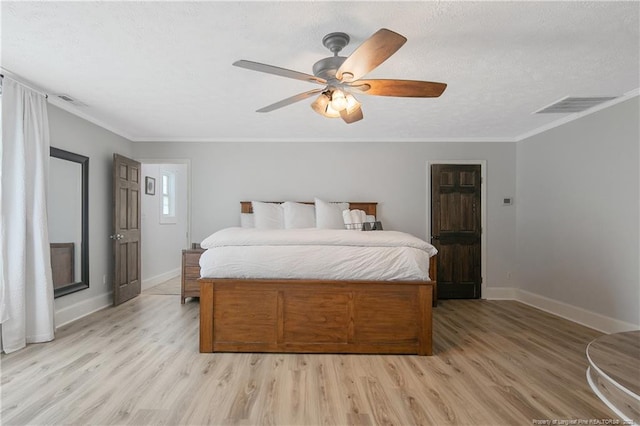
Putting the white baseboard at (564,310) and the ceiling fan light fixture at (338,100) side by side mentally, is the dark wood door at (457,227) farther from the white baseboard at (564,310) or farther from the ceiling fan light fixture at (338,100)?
the ceiling fan light fixture at (338,100)

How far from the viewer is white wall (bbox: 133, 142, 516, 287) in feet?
16.9

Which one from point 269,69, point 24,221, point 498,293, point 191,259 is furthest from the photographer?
point 498,293

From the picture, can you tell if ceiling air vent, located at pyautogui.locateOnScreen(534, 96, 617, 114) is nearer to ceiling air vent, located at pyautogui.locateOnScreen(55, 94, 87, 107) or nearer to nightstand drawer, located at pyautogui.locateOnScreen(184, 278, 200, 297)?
nightstand drawer, located at pyautogui.locateOnScreen(184, 278, 200, 297)

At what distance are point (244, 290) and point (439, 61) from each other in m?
2.47

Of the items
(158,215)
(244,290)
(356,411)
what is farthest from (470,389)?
(158,215)

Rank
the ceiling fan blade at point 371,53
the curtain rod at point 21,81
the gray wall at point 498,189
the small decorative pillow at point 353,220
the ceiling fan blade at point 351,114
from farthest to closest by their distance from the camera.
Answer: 1. the small decorative pillow at point 353,220
2. the gray wall at point 498,189
3. the curtain rod at point 21,81
4. the ceiling fan blade at point 351,114
5. the ceiling fan blade at point 371,53

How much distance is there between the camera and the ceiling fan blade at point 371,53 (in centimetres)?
161

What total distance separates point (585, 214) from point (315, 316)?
3406 mm

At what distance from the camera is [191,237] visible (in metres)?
5.16

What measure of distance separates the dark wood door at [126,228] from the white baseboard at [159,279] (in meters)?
0.58

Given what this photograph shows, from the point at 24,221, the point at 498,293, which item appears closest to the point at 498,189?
the point at 498,293

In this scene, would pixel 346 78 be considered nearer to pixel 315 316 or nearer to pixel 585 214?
pixel 315 316

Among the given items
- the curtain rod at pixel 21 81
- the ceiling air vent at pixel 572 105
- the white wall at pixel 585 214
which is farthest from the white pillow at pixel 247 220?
the white wall at pixel 585 214

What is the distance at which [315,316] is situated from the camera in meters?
2.83
